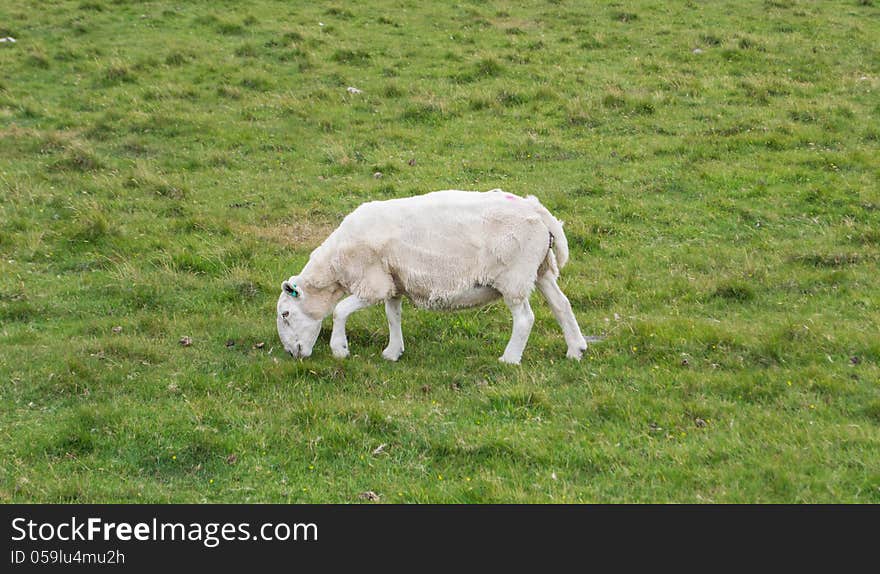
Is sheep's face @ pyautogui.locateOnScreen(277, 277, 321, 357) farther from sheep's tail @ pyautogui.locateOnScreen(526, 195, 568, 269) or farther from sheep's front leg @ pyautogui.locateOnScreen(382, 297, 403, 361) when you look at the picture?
sheep's tail @ pyautogui.locateOnScreen(526, 195, 568, 269)

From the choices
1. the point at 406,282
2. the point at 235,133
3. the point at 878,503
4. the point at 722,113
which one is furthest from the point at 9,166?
the point at 878,503

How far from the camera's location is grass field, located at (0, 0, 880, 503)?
7715 millimetres

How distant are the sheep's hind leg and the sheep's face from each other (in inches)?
104

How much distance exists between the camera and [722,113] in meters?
18.9

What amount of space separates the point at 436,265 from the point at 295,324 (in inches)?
71.1

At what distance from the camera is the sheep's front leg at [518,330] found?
960 centimetres

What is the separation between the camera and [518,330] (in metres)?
9.63

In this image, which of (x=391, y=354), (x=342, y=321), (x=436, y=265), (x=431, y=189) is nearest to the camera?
(x=436, y=265)

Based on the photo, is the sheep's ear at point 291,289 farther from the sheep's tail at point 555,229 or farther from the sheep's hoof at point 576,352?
the sheep's hoof at point 576,352

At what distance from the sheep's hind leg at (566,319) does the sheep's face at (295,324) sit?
8.68ft

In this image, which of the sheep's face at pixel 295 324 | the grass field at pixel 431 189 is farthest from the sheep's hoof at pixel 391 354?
the sheep's face at pixel 295 324

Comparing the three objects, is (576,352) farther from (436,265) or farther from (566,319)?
(436,265)

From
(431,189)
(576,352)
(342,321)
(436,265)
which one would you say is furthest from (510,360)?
(431,189)
